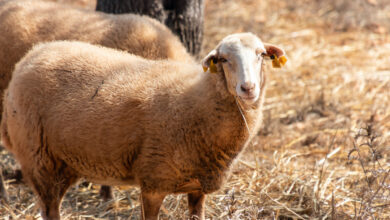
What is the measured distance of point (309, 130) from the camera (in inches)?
213

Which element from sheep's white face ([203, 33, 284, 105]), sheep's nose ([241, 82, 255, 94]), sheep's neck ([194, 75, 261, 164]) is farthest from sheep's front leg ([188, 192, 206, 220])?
sheep's nose ([241, 82, 255, 94])

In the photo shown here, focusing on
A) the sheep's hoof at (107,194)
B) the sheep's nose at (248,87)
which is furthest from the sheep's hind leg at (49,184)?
the sheep's nose at (248,87)

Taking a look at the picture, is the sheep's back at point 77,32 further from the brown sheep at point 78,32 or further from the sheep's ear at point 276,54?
the sheep's ear at point 276,54

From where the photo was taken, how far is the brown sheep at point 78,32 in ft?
13.9

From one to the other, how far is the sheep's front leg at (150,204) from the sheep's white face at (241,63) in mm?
870

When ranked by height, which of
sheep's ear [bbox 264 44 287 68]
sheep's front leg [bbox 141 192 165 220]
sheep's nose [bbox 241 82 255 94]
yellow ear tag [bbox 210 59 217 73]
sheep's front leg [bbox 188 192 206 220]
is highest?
sheep's ear [bbox 264 44 287 68]

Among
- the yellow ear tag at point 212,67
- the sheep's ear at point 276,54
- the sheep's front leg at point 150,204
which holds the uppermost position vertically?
the sheep's ear at point 276,54

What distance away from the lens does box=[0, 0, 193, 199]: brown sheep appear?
4242 millimetres

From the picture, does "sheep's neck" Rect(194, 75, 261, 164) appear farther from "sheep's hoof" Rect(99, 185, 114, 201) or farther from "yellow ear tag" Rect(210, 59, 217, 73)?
"sheep's hoof" Rect(99, 185, 114, 201)

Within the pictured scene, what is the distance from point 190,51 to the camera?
514 cm

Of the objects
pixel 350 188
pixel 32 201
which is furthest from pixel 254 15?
pixel 32 201

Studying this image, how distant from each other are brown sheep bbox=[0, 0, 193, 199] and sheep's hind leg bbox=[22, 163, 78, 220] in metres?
0.92

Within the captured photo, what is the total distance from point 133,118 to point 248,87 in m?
0.86

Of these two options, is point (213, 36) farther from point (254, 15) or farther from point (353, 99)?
point (353, 99)
